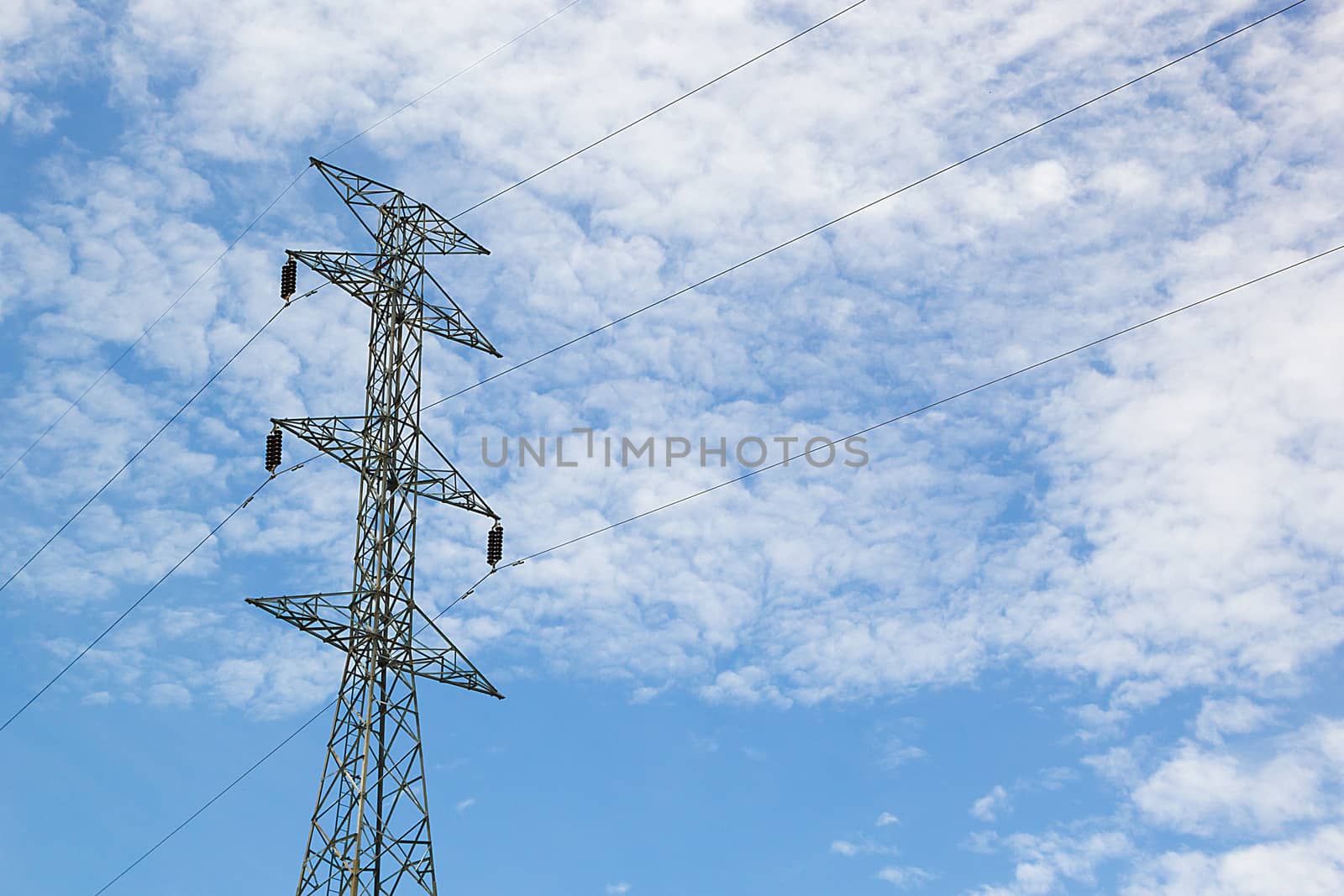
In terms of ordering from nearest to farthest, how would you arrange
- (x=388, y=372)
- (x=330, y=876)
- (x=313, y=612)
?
(x=330, y=876), (x=313, y=612), (x=388, y=372)

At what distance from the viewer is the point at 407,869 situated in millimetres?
33438

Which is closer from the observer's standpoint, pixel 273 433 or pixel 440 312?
pixel 273 433

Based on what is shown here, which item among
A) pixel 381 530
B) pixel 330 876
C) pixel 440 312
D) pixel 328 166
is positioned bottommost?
pixel 330 876

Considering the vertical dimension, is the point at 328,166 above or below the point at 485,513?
above

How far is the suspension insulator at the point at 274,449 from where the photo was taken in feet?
123

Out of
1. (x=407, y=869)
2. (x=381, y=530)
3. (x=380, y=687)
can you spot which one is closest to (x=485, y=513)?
(x=381, y=530)

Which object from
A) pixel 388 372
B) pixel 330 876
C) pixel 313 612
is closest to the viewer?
pixel 330 876

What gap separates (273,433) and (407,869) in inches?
407

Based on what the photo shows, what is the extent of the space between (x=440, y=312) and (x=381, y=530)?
240 inches

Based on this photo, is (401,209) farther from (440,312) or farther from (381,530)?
(381,530)

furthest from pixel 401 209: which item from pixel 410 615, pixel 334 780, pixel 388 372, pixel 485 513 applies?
pixel 334 780

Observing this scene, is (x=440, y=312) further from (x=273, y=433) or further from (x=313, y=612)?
(x=313, y=612)

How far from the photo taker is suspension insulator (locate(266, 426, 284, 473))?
37.4 metres

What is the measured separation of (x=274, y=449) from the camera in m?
37.6
